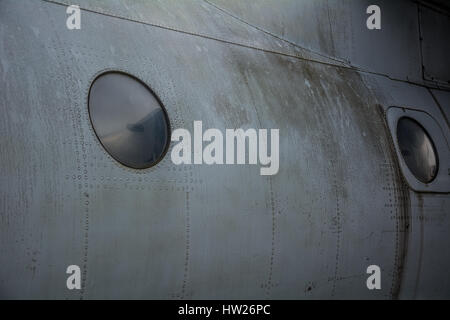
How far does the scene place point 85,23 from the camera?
428 centimetres

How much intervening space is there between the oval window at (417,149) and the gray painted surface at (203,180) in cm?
23

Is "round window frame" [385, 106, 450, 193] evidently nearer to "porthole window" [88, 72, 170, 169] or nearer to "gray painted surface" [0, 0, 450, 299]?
"gray painted surface" [0, 0, 450, 299]

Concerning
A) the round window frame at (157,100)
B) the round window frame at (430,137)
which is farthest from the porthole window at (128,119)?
the round window frame at (430,137)

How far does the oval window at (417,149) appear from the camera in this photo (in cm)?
A: 630

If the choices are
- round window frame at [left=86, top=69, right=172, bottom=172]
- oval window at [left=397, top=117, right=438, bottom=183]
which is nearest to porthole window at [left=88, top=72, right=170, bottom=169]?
round window frame at [left=86, top=69, right=172, bottom=172]

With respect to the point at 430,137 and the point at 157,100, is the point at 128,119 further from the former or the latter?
the point at 430,137

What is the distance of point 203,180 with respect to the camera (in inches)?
175

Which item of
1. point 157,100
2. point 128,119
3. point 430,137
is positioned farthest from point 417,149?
point 128,119

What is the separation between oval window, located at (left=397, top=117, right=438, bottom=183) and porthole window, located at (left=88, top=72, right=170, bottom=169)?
3.05 m

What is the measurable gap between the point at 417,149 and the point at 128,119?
11.8ft

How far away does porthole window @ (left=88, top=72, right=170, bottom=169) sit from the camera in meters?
4.08

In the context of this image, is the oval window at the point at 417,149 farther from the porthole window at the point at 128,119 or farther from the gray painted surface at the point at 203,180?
the porthole window at the point at 128,119
